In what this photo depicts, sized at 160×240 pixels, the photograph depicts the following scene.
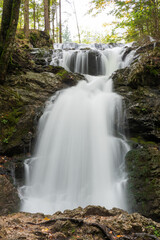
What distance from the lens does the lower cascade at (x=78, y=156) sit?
162 inches

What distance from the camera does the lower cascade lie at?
13.5 ft

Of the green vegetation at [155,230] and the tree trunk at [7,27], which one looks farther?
the tree trunk at [7,27]

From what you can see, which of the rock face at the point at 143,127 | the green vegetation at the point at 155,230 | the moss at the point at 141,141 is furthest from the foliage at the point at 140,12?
the green vegetation at the point at 155,230

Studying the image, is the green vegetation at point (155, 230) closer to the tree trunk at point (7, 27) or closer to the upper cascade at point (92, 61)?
the tree trunk at point (7, 27)

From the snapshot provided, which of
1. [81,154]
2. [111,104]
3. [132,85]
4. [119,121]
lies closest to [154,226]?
[81,154]

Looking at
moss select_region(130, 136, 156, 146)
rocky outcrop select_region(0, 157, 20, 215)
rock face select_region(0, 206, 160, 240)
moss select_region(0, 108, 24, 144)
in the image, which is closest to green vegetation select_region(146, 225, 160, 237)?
rock face select_region(0, 206, 160, 240)

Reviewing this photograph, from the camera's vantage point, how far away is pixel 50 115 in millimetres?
6320

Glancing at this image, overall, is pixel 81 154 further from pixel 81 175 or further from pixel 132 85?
pixel 132 85

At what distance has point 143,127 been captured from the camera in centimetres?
555

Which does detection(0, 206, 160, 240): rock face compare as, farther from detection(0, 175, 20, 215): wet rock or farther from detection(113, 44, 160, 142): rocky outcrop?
detection(113, 44, 160, 142): rocky outcrop

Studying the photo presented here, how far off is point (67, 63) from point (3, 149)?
7.65 meters

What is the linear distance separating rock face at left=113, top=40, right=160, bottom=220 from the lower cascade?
32cm

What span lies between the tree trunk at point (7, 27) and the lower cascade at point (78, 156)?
2437mm

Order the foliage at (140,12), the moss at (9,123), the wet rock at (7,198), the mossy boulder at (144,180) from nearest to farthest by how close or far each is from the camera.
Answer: the wet rock at (7,198), the mossy boulder at (144,180), the moss at (9,123), the foliage at (140,12)
